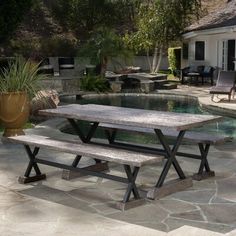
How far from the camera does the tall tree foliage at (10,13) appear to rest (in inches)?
463

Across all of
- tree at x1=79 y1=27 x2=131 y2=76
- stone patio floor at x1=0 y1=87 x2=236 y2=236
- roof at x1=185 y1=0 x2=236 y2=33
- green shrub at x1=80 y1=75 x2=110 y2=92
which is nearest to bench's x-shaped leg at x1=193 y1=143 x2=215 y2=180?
stone patio floor at x1=0 y1=87 x2=236 y2=236

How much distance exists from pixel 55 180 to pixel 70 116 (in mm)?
832

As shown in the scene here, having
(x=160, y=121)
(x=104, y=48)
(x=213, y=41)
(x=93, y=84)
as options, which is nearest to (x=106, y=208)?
(x=160, y=121)

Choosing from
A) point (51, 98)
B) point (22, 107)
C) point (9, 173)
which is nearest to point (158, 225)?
point (9, 173)

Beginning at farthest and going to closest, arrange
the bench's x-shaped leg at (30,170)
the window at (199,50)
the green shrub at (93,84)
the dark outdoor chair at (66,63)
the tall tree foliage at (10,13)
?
1. the window at (199,50)
2. the dark outdoor chair at (66,63)
3. the green shrub at (93,84)
4. the tall tree foliage at (10,13)
5. the bench's x-shaped leg at (30,170)

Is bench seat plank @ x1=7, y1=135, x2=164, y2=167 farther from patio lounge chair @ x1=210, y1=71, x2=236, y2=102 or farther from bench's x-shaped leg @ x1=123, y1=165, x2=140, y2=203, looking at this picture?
patio lounge chair @ x1=210, y1=71, x2=236, y2=102

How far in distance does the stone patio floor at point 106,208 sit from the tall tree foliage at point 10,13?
637cm

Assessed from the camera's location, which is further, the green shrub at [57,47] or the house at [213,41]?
the green shrub at [57,47]

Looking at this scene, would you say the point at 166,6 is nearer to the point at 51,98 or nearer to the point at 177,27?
the point at 177,27

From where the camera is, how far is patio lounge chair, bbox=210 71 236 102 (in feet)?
47.0

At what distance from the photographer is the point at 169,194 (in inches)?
205

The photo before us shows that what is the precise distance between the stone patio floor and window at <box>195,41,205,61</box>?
668 inches

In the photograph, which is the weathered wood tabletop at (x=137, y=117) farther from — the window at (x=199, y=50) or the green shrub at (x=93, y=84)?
the window at (x=199, y=50)

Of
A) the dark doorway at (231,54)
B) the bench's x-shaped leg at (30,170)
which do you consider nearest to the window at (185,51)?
the dark doorway at (231,54)
